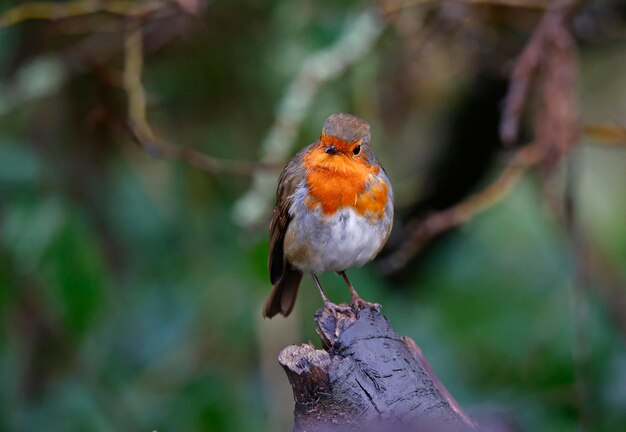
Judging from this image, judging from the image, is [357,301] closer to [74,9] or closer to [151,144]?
[151,144]

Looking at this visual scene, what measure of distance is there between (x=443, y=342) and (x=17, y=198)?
2.02 m

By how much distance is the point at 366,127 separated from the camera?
3.66 m

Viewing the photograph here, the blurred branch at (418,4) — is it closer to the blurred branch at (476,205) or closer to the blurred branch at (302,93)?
the blurred branch at (302,93)

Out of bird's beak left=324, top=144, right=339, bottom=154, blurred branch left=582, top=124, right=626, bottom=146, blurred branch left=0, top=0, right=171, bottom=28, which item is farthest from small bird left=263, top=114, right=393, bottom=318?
blurred branch left=0, top=0, right=171, bottom=28

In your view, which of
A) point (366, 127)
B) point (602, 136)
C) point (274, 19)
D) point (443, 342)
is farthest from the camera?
point (274, 19)

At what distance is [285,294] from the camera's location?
419cm

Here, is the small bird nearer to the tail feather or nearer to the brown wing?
the brown wing

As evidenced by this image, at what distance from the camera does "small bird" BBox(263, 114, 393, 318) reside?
3.64 m

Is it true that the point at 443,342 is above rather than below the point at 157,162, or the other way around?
below


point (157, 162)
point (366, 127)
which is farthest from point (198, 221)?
point (366, 127)

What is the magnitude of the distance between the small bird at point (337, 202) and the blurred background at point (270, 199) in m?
0.39

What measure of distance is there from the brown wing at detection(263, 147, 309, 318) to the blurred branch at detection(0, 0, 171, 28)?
1159 millimetres

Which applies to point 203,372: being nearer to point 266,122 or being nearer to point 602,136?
point 266,122

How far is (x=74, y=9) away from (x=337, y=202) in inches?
62.7
